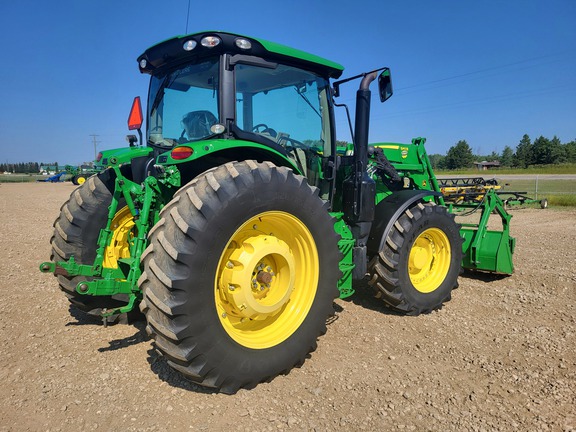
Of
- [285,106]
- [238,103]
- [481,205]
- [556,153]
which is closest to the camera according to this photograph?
[238,103]

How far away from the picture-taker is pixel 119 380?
10.0 ft

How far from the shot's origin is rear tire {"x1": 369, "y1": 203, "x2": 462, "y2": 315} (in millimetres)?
4281

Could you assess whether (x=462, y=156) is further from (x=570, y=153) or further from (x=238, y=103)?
(x=238, y=103)

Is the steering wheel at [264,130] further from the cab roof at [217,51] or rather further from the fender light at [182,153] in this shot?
the fender light at [182,153]

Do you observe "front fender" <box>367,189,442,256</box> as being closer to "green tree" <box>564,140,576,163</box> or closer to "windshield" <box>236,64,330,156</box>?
"windshield" <box>236,64,330,156</box>

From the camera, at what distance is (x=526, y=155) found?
65562mm

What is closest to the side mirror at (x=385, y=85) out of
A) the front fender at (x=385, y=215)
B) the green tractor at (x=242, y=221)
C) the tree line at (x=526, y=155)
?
the green tractor at (x=242, y=221)

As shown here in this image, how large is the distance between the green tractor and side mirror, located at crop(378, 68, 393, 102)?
2 cm

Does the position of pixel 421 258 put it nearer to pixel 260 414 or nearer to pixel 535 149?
pixel 260 414

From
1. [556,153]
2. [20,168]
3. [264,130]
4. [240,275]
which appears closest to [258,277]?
[240,275]

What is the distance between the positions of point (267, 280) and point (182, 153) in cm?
113

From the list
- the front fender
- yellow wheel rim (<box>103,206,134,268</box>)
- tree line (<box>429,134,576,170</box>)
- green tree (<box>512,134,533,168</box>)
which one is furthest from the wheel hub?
green tree (<box>512,134,533,168</box>)

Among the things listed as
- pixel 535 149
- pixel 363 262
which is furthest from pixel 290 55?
pixel 535 149

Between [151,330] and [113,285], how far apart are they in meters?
0.53
